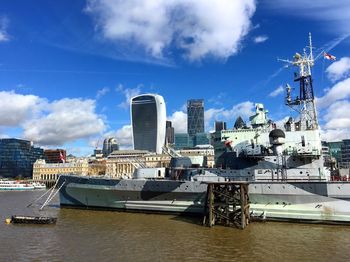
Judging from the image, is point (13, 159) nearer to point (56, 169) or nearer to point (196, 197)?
point (56, 169)

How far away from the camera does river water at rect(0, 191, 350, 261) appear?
1884 centimetres

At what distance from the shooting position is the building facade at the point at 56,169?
15488cm

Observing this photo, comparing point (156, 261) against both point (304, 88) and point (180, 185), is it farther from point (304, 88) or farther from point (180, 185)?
point (304, 88)

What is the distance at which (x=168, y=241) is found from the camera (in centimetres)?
2203

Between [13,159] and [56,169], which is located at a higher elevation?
[13,159]

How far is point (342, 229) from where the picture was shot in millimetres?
25281

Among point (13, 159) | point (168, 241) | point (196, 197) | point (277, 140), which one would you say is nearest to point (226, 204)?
point (196, 197)

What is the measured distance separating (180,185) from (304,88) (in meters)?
15.0

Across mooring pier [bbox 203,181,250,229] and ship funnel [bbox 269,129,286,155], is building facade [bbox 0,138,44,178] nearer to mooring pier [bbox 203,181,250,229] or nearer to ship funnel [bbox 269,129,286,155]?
mooring pier [bbox 203,181,250,229]

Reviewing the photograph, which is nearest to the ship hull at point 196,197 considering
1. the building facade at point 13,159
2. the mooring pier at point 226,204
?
the mooring pier at point 226,204

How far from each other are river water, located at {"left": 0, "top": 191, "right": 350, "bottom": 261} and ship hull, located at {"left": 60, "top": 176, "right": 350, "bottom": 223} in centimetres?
116

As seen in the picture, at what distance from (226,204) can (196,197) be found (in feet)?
12.8

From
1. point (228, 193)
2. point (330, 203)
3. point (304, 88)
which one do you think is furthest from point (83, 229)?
point (304, 88)

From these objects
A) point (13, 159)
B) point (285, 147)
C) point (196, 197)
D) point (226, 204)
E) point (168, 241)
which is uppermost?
point (13, 159)
